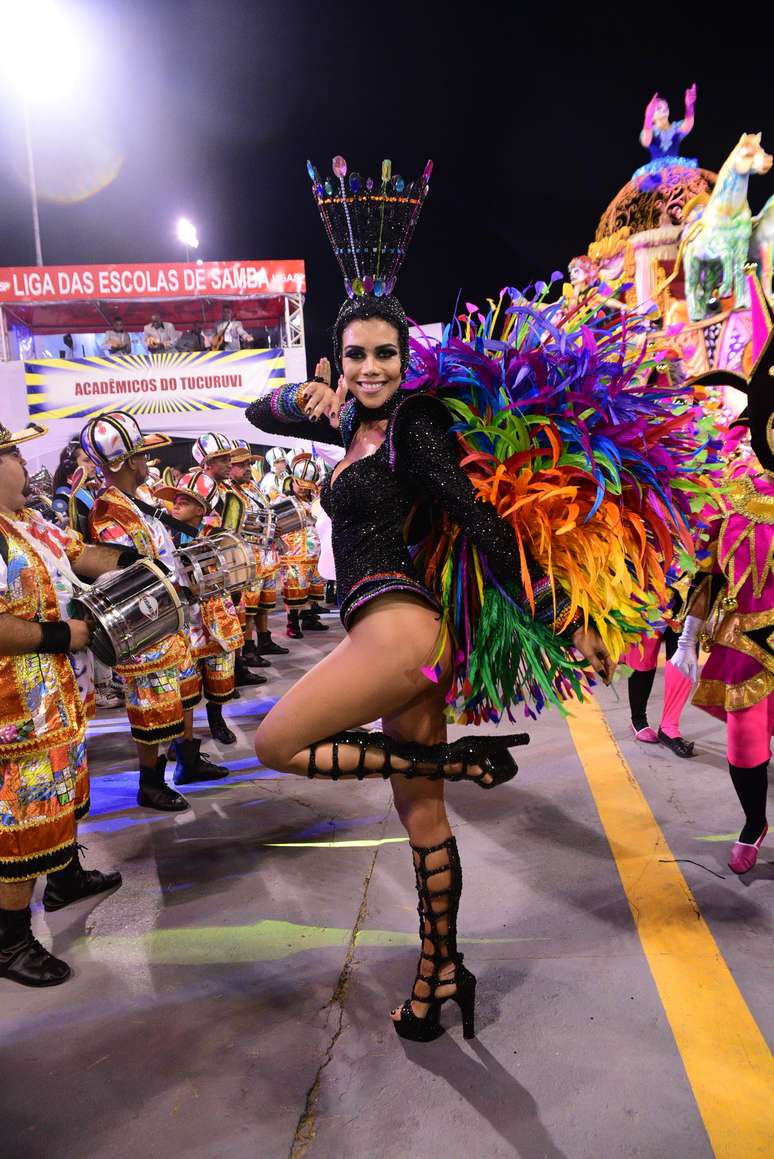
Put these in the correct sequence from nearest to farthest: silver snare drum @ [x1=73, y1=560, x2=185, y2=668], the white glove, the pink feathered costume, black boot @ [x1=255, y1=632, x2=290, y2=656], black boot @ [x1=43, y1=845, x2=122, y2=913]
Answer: silver snare drum @ [x1=73, y1=560, x2=185, y2=668] < the pink feathered costume < black boot @ [x1=43, y1=845, x2=122, y2=913] < the white glove < black boot @ [x1=255, y1=632, x2=290, y2=656]

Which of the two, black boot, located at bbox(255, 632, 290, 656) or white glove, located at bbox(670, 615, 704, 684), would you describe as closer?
white glove, located at bbox(670, 615, 704, 684)

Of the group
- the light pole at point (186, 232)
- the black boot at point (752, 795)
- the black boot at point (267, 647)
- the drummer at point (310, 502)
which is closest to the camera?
the black boot at point (752, 795)

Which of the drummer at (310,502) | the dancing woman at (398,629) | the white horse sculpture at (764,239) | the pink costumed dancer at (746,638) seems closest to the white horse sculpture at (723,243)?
the white horse sculpture at (764,239)

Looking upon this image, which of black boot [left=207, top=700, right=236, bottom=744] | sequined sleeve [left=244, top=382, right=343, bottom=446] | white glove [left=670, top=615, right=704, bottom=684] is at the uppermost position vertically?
sequined sleeve [left=244, top=382, right=343, bottom=446]

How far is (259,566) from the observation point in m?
7.21

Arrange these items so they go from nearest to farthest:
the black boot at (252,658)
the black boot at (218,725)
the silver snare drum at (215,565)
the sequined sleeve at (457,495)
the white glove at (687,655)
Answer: the sequined sleeve at (457,495)
the silver snare drum at (215,565)
the white glove at (687,655)
the black boot at (218,725)
the black boot at (252,658)

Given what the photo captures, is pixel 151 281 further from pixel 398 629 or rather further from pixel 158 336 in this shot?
pixel 398 629

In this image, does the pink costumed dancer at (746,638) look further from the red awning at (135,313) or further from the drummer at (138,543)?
the red awning at (135,313)

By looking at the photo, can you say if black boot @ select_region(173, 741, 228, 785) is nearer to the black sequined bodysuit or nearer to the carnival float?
the black sequined bodysuit

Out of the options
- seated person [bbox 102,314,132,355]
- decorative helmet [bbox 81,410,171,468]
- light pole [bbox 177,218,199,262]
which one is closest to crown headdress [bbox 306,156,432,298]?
decorative helmet [bbox 81,410,171,468]

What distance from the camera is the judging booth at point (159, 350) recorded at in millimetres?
16344

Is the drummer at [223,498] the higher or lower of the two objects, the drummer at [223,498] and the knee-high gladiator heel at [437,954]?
the higher

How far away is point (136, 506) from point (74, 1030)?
2.58 m

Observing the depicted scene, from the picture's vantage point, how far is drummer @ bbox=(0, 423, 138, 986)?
105 inches
